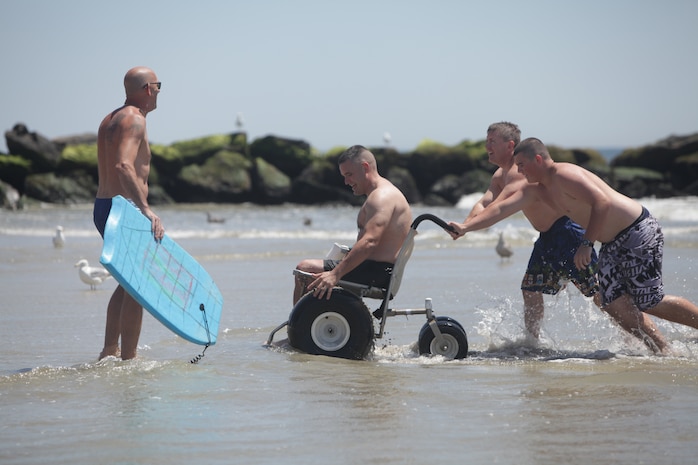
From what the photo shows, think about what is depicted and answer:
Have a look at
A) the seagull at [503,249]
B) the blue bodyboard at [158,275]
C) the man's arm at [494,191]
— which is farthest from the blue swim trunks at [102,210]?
the seagull at [503,249]

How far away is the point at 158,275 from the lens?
6.18 m

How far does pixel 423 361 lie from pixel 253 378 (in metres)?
1.26

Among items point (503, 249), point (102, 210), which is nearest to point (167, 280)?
point (102, 210)

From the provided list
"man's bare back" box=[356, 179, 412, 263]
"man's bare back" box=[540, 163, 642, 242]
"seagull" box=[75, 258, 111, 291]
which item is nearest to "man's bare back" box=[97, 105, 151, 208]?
"man's bare back" box=[356, 179, 412, 263]

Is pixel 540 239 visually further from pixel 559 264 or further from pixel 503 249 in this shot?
pixel 503 249

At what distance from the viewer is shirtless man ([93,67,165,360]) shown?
6.19 m

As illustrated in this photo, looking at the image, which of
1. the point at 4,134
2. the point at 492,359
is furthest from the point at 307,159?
the point at 492,359

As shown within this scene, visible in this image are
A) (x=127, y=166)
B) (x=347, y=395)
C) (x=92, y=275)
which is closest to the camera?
(x=347, y=395)

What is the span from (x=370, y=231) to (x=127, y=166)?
1.63 metres

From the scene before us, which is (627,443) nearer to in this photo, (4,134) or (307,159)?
(307,159)

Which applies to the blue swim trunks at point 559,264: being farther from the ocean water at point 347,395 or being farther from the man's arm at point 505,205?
the ocean water at point 347,395

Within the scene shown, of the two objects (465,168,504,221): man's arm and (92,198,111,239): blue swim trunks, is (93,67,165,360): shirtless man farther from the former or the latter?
(465,168,504,221): man's arm

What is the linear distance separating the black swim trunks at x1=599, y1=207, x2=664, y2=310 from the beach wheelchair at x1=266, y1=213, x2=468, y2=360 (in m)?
1.13

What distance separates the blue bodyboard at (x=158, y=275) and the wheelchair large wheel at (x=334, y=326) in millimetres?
607
